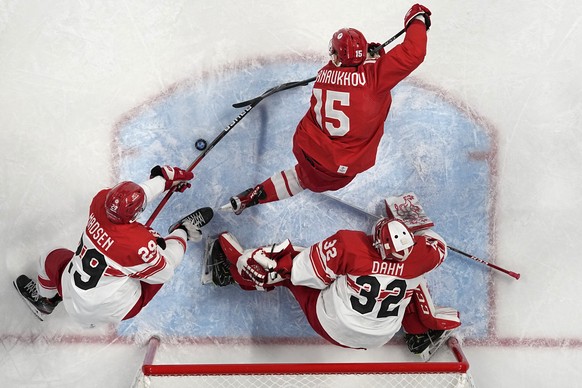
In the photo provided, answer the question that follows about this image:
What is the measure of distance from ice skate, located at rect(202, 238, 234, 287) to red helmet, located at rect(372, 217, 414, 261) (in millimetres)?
1049

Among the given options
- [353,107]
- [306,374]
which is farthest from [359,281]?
[353,107]

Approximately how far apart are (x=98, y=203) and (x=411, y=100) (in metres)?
1.95

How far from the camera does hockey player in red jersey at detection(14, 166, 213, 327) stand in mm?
2539

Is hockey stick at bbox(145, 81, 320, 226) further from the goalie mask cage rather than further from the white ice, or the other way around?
the goalie mask cage

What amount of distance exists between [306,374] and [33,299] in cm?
166

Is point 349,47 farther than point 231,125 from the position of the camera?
No

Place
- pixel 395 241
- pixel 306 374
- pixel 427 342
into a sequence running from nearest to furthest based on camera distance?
1. pixel 395 241
2. pixel 306 374
3. pixel 427 342

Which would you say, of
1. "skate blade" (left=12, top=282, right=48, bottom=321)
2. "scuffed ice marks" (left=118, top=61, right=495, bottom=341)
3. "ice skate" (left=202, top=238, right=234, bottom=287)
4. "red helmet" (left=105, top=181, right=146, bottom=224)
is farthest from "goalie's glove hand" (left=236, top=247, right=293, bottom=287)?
"skate blade" (left=12, top=282, right=48, bottom=321)

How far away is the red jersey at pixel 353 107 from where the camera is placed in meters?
2.60

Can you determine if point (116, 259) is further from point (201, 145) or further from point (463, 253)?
point (463, 253)

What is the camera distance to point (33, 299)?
3250 mm

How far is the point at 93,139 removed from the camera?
3371 mm

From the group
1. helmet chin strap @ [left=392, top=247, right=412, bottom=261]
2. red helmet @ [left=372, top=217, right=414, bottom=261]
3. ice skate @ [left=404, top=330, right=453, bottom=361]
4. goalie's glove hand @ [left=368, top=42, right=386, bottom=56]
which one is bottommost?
ice skate @ [left=404, top=330, right=453, bottom=361]

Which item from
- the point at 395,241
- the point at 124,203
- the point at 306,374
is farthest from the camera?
the point at 306,374
